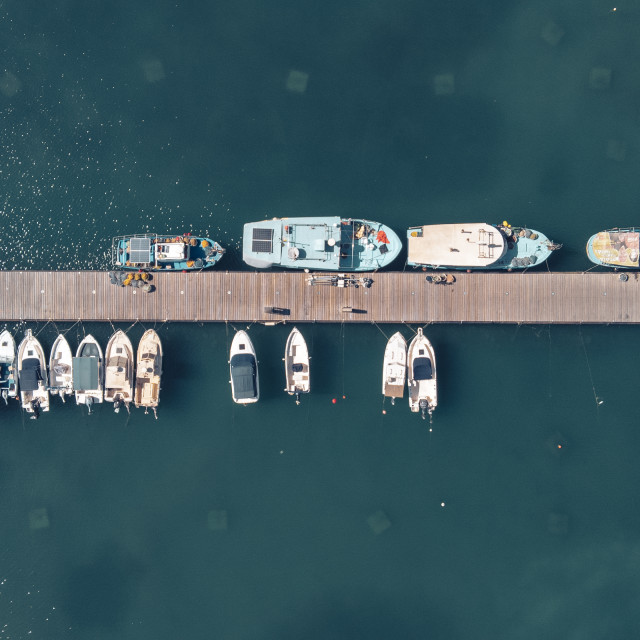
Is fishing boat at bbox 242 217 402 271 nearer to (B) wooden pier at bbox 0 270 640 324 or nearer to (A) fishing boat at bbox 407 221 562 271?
(B) wooden pier at bbox 0 270 640 324

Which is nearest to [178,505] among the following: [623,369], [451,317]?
[451,317]

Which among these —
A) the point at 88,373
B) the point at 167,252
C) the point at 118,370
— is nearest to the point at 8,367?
the point at 88,373

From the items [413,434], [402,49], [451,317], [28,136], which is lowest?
[413,434]

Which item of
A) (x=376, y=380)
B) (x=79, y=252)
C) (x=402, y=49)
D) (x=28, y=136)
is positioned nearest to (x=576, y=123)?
(x=402, y=49)

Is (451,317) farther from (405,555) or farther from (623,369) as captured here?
(405,555)

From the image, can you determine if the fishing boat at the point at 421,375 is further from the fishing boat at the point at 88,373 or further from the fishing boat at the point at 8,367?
the fishing boat at the point at 8,367

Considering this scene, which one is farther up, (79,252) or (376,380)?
(79,252)
